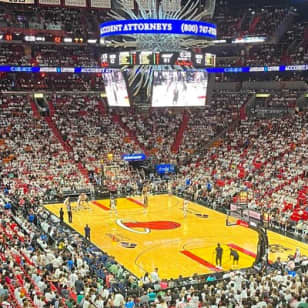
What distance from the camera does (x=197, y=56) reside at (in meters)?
27.5

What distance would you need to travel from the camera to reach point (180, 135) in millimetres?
46406

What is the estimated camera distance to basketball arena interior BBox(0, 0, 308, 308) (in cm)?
1789

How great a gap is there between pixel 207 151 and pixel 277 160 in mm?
8203

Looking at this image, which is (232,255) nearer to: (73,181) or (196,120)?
(73,181)

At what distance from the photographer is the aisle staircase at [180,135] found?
44.7 metres

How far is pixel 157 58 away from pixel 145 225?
9.43 meters

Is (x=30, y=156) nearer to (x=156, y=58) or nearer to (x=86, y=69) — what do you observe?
(x=86, y=69)

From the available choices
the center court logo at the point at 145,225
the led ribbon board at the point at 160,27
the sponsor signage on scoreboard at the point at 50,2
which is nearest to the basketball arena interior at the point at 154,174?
the led ribbon board at the point at 160,27

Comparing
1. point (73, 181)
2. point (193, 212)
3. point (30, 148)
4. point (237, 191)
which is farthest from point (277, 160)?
point (30, 148)

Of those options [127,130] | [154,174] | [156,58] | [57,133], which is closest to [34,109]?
[57,133]

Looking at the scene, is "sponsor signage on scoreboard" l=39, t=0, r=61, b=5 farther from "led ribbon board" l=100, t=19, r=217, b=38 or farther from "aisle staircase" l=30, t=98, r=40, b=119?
"led ribbon board" l=100, t=19, r=217, b=38

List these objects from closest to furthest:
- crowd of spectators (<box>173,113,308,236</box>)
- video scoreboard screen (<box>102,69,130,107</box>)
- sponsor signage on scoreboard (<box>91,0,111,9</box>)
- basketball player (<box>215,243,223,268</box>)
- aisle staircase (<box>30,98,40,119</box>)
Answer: basketball player (<box>215,243,223,268</box>) < video scoreboard screen (<box>102,69,130,107</box>) < crowd of spectators (<box>173,113,308,236</box>) < aisle staircase (<box>30,98,40,119</box>) < sponsor signage on scoreboard (<box>91,0,111,9</box>)

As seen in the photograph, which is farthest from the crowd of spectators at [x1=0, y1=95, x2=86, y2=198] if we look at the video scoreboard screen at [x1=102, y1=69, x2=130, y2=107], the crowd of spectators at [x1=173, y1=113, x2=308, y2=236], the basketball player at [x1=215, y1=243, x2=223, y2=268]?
the basketball player at [x1=215, y1=243, x2=223, y2=268]

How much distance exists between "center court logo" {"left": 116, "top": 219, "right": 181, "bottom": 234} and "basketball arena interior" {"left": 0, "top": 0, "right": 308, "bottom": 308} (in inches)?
6.5
